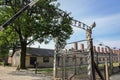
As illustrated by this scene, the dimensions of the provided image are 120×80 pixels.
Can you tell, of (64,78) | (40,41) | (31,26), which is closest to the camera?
(64,78)

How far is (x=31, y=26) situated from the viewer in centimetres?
3173

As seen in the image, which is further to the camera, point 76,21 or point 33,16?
point 33,16

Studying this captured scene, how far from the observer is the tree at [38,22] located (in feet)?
102

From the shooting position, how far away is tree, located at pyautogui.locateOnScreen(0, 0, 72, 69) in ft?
102

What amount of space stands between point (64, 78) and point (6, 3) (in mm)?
20784

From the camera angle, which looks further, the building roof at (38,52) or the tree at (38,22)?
the building roof at (38,52)

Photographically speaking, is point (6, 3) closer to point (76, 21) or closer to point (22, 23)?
point (22, 23)

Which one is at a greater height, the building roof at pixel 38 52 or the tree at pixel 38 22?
the tree at pixel 38 22

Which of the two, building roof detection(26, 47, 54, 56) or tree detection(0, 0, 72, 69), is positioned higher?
tree detection(0, 0, 72, 69)

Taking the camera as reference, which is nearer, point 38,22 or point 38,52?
point 38,22

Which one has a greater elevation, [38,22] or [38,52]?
[38,22]

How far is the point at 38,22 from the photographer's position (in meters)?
33.6

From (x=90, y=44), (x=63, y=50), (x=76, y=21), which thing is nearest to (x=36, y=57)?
(x=76, y=21)

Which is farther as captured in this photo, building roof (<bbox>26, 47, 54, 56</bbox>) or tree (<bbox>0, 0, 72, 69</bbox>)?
building roof (<bbox>26, 47, 54, 56</bbox>)
